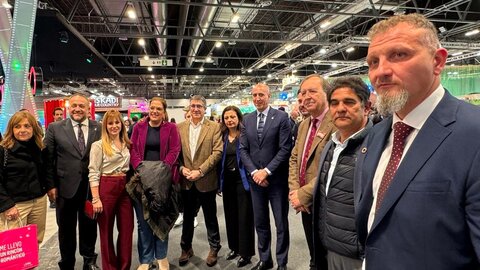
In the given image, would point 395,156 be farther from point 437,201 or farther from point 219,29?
point 219,29

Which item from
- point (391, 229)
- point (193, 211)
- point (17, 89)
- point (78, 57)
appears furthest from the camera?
point (78, 57)

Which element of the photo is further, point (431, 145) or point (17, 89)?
point (17, 89)

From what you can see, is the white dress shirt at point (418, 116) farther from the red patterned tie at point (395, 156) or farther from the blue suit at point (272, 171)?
the blue suit at point (272, 171)

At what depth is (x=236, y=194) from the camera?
3.15 m

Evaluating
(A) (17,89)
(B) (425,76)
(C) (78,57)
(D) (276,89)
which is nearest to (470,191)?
(B) (425,76)

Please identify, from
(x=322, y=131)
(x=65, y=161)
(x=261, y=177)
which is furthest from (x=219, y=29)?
(x=322, y=131)

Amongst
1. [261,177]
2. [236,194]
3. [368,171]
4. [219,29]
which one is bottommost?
[236,194]

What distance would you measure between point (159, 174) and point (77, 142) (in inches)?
32.9

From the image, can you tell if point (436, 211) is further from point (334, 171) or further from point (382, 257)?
point (334, 171)

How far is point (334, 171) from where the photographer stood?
1.73 metres

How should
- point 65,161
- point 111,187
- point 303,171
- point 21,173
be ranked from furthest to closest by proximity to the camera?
point 65,161, point 111,187, point 21,173, point 303,171

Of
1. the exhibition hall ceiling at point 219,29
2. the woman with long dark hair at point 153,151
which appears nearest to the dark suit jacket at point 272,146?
the woman with long dark hair at point 153,151

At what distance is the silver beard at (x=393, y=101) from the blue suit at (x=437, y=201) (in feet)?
0.30

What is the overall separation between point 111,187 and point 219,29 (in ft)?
29.4
